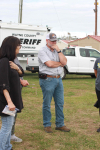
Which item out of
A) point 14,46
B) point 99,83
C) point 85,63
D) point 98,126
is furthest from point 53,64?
point 85,63

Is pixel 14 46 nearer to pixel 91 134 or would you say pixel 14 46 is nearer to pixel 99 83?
pixel 99 83

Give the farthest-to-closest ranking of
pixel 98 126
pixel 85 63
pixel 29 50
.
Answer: pixel 29 50, pixel 85 63, pixel 98 126

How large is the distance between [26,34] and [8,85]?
39.4ft

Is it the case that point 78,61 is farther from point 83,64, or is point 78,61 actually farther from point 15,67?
point 15,67

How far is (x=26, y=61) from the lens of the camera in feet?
47.0

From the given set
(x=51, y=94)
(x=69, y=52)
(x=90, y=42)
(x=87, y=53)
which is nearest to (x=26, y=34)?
(x=69, y=52)

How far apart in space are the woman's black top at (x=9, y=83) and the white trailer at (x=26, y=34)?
36.3ft

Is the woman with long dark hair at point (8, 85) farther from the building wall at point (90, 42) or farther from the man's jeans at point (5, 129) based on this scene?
the building wall at point (90, 42)

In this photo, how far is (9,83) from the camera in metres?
3.25

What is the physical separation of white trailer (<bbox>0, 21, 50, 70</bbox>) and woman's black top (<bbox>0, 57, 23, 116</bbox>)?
11075mm

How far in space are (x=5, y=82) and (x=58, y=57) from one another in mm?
1799

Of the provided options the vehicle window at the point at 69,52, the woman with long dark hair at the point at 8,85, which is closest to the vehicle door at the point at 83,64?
the vehicle window at the point at 69,52

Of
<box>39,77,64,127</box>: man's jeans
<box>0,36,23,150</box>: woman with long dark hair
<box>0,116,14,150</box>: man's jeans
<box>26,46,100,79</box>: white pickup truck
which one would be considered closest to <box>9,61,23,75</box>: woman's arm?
<box>0,36,23,150</box>: woman with long dark hair

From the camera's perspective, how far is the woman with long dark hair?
3.13 metres
